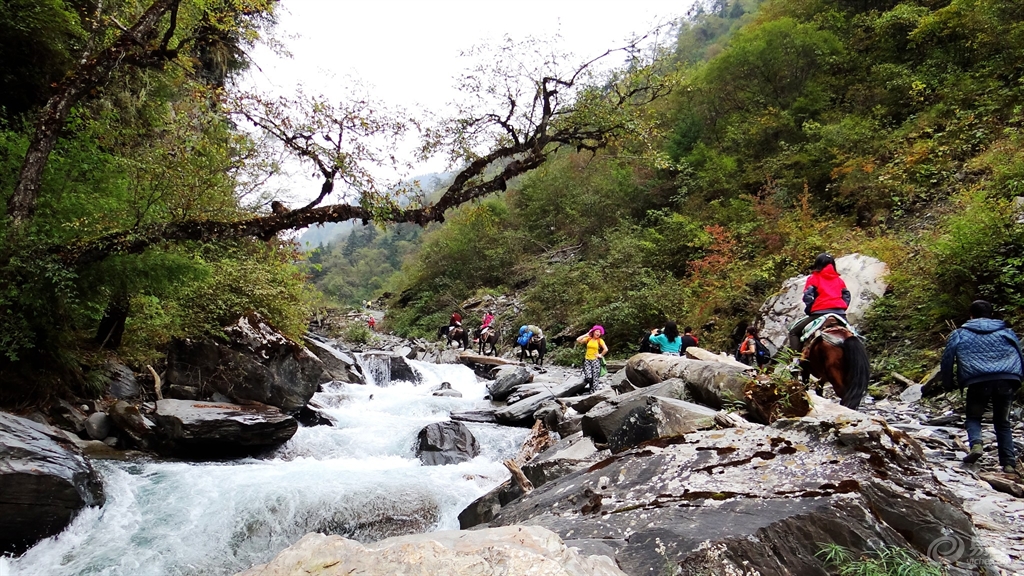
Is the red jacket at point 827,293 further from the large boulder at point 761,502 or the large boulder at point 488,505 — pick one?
the large boulder at point 488,505

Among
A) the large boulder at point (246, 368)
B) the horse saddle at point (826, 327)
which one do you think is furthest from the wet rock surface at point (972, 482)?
the large boulder at point (246, 368)

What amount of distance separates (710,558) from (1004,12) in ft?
67.4

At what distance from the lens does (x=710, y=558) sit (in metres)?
2.28

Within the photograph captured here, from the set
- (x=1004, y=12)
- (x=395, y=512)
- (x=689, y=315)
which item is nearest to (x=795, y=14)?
(x=1004, y=12)

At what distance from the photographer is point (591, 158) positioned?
1275 centimetres

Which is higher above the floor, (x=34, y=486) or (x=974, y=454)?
(x=34, y=486)

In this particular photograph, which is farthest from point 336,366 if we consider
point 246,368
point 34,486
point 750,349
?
point 750,349

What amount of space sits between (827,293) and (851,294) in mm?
5382

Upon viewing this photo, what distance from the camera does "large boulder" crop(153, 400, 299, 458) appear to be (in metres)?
7.29

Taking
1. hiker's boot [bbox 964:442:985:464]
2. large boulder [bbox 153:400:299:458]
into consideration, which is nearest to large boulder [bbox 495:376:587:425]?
large boulder [bbox 153:400:299:458]

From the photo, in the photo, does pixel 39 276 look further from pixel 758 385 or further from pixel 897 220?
pixel 897 220

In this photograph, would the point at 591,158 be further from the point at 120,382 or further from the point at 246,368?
the point at 120,382

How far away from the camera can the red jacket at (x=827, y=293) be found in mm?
5227

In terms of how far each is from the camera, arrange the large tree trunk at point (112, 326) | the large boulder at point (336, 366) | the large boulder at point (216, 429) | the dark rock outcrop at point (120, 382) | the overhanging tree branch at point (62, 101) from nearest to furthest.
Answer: the overhanging tree branch at point (62, 101), the large boulder at point (216, 429), the dark rock outcrop at point (120, 382), the large tree trunk at point (112, 326), the large boulder at point (336, 366)
